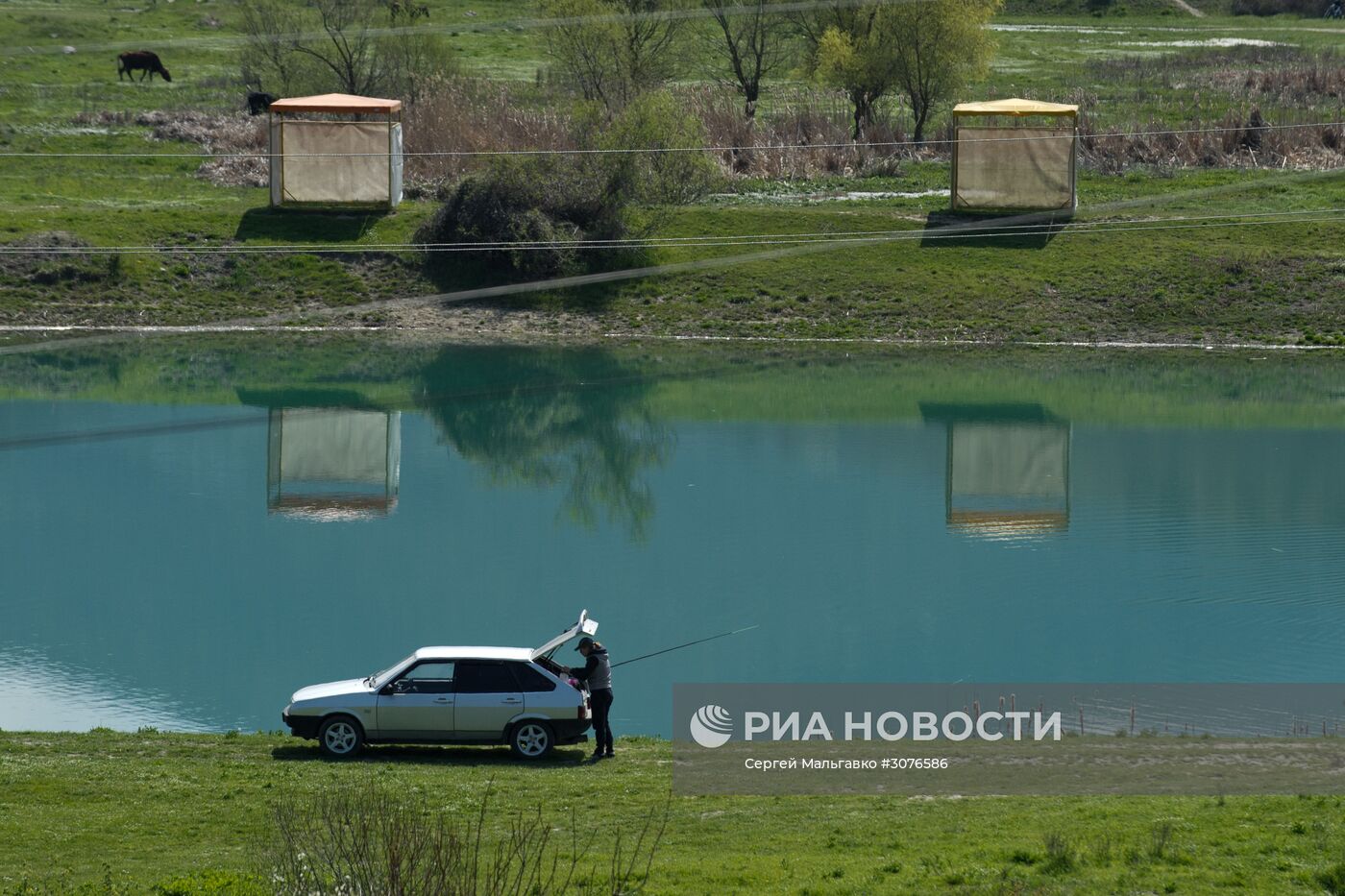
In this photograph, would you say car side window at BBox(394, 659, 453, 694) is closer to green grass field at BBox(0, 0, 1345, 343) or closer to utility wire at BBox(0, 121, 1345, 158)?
green grass field at BBox(0, 0, 1345, 343)

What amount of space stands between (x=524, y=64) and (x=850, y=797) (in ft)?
258

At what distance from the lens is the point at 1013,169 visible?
58.2 meters

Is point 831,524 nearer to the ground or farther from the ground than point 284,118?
nearer to the ground

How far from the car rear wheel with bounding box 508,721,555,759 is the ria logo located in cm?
151

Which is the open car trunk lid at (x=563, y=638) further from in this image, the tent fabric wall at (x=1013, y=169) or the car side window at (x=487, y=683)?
the tent fabric wall at (x=1013, y=169)

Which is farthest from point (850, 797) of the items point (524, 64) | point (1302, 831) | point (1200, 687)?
point (524, 64)

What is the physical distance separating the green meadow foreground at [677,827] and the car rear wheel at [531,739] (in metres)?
0.24

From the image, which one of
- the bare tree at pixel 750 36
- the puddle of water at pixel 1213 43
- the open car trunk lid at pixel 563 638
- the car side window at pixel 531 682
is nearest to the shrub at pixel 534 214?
the bare tree at pixel 750 36

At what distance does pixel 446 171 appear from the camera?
63562 mm

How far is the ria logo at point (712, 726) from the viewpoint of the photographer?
→ 55.6 ft

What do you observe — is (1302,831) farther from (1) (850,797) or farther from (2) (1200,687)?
(2) (1200,687)

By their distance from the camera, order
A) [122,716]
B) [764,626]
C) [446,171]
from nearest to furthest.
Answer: [122,716] → [764,626] → [446,171]

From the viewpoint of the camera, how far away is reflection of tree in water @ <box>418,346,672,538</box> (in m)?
35.9
